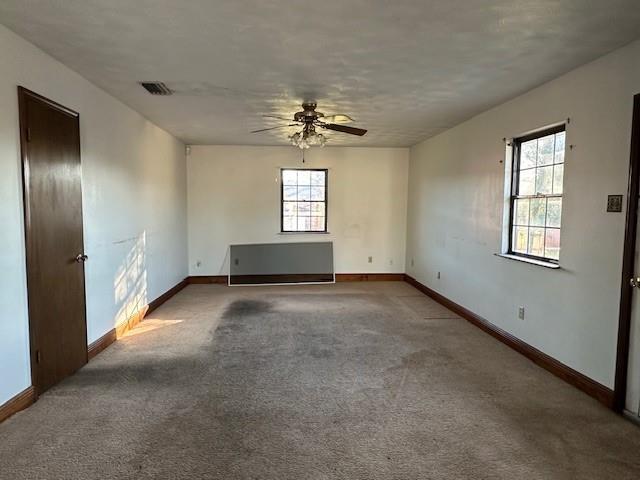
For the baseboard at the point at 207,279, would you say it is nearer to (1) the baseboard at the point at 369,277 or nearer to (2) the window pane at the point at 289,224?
(2) the window pane at the point at 289,224

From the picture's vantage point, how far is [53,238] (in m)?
2.91

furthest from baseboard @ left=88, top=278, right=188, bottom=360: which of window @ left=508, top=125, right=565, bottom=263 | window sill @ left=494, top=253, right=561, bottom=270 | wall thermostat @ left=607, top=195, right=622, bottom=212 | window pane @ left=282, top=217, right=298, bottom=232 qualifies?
wall thermostat @ left=607, top=195, right=622, bottom=212

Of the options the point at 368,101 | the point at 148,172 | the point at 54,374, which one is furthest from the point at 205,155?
the point at 54,374

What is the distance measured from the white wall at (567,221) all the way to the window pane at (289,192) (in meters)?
2.87

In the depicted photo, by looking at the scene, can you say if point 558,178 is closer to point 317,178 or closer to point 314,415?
point 314,415

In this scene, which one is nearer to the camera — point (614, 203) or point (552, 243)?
point (614, 203)

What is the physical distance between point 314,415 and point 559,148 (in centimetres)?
295

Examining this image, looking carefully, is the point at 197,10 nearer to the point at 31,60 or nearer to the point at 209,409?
the point at 31,60

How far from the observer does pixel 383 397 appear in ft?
9.23

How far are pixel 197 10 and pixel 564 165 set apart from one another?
294 cm

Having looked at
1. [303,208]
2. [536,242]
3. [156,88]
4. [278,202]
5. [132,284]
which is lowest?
[132,284]

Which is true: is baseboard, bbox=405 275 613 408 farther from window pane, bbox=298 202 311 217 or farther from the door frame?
window pane, bbox=298 202 311 217

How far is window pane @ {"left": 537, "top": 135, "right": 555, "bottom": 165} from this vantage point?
3.50 meters

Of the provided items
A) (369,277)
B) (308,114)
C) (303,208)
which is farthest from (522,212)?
(303,208)
